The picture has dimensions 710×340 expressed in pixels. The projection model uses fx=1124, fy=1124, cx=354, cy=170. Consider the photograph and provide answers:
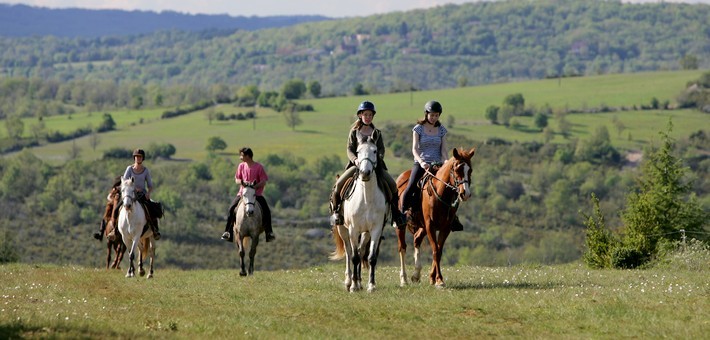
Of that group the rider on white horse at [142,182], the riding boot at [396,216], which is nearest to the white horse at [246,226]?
A: the rider on white horse at [142,182]

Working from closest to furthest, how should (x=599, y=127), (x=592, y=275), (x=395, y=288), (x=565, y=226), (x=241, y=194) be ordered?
(x=395, y=288) < (x=592, y=275) < (x=241, y=194) < (x=565, y=226) < (x=599, y=127)

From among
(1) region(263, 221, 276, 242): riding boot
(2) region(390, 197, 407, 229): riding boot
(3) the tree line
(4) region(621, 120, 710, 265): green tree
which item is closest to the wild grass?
(2) region(390, 197, 407, 229): riding boot

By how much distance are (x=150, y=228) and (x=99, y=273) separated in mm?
1570

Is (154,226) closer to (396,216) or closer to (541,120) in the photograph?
(396,216)

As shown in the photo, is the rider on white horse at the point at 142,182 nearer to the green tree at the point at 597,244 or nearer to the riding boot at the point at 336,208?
the riding boot at the point at 336,208

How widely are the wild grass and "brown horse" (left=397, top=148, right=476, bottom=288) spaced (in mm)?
634

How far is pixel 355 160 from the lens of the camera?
63.5 feet

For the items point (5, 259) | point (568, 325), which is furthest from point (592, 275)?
point (5, 259)

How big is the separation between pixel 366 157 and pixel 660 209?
22.1 meters

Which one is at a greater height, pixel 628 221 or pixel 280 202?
pixel 628 221

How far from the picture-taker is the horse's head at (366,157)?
1891cm

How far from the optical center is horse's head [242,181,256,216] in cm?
2555

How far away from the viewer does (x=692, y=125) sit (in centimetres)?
17512

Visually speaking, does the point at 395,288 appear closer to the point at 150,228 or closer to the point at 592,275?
the point at 592,275
